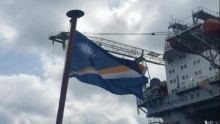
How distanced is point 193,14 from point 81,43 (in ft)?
117

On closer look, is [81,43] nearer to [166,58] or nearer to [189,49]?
[189,49]

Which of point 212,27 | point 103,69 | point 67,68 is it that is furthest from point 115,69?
point 212,27

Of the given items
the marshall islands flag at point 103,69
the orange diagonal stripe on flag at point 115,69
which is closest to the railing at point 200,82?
the marshall islands flag at point 103,69

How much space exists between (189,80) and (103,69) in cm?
4095

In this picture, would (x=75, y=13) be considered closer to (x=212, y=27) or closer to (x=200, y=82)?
(x=212, y=27)

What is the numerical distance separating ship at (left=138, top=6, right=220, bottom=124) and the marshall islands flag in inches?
988

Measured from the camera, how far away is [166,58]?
66.4m

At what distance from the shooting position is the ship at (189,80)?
49.7 meters

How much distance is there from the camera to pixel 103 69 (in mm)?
20797

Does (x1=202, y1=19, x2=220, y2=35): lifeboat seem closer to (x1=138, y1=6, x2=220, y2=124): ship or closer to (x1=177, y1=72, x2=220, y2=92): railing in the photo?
(x1=138, y1=6, x2=220, y2=124): ship

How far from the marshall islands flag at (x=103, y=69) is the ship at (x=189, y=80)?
25.1 meters

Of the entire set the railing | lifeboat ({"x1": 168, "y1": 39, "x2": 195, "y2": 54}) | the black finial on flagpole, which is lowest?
the black finial on flagpole

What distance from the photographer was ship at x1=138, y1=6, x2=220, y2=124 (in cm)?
4966

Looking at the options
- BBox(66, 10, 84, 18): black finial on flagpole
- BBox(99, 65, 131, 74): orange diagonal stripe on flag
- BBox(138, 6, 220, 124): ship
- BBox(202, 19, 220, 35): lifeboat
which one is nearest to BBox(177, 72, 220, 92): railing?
BBox(138, 6, 220, 124): ship
